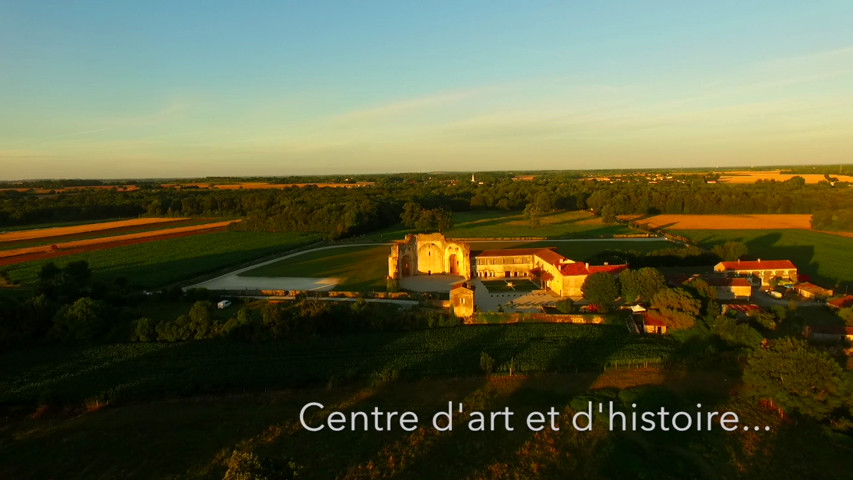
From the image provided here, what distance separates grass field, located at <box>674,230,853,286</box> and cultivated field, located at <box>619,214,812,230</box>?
387 cm

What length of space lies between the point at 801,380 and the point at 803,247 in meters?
38.5

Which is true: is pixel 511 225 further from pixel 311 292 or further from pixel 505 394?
pixel 505 394

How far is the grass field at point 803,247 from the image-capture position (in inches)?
1421

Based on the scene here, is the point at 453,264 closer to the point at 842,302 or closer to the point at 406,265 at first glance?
the point at 406,265

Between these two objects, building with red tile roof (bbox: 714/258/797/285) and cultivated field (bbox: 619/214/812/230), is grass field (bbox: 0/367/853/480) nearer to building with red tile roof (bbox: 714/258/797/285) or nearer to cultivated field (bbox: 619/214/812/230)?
building with red tile roof (bbox: 714/258/797/285)

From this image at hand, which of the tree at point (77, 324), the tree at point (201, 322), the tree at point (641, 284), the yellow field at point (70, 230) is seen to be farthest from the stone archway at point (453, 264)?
the yellow field at point (70, 230)

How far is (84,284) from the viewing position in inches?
1248

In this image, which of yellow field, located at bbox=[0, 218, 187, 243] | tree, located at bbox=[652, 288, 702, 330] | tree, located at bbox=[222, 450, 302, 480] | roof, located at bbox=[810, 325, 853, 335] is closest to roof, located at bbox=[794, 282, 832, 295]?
roof, located at bbox=[810, 325, 853, 335]

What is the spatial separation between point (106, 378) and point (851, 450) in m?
26.1

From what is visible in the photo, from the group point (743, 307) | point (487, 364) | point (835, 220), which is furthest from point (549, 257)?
point (835, 220)

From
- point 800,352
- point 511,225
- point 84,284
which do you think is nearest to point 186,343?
point 84,284

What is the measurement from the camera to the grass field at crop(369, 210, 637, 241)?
5953 cm

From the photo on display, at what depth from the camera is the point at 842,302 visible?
26.6 metres

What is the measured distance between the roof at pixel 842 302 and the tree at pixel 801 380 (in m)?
13.3
